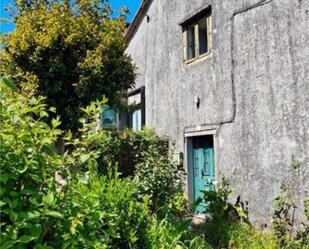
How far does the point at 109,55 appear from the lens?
35.7 feet

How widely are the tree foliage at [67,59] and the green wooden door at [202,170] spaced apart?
3100 mm

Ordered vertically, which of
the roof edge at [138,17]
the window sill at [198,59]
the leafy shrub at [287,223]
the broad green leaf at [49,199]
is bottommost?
the leafy shrub at [287,223]

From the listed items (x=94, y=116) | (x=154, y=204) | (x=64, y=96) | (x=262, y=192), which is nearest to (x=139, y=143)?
(x=64, y=96)

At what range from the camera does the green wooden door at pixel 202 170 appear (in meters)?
9.38

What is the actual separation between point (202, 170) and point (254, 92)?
2806 mm

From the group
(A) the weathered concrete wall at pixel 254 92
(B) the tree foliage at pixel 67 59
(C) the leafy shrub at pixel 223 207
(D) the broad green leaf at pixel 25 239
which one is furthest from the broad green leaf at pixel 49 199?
(B) the tree foliage at pixel 67 59

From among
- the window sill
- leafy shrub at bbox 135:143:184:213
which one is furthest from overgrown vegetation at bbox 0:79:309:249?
the window sill

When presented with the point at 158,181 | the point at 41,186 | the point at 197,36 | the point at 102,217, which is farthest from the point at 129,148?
the point at 41,186

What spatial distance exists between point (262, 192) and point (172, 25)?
19.7ft

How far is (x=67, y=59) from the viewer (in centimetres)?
1084

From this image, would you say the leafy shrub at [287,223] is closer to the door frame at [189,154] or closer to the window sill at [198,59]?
the door frame at [189,154]

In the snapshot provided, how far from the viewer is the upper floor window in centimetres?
965

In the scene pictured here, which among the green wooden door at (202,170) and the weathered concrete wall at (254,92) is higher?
the weathered concrete wall at (254,92)

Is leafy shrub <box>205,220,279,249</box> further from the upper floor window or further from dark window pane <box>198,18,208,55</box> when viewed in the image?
dark window pane <box>198,18,208,55</box>
